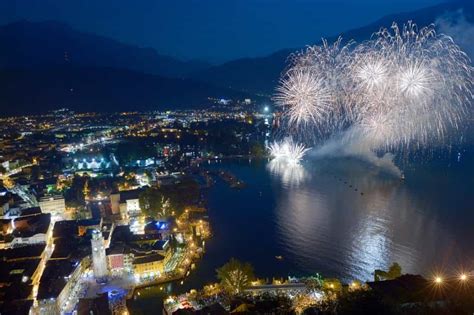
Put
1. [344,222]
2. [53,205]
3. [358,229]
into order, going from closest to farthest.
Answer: [358,229], [344,222], [53,205]

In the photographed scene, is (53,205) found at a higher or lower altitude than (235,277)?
lower

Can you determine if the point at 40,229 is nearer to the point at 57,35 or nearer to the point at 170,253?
the point at 170,253

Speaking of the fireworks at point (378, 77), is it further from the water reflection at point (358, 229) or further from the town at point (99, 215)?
the town at point (99, 215)

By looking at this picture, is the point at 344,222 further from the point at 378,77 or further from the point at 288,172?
the point at 288,172

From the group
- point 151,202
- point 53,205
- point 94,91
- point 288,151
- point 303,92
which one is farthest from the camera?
point 94,91

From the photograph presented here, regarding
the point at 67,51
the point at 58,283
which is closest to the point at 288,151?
the point at 58,283

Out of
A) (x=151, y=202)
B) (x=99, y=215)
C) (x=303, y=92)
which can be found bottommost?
(x=99, y=215)

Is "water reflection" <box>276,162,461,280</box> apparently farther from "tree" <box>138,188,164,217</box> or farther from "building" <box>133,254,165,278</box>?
"tree" <box>138,188,164,217</box>

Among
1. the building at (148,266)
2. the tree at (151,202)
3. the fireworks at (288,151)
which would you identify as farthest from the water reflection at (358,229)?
the fireworks at (288,151)
